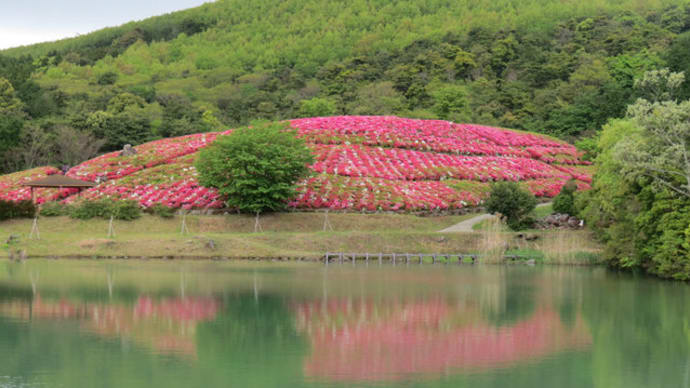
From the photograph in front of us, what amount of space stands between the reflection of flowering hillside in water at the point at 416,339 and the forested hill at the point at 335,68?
172ft

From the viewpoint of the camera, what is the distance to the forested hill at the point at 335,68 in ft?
258

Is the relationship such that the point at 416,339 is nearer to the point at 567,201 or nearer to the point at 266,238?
the point at 266,238

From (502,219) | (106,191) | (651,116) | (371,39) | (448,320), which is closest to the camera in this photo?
(448,320)

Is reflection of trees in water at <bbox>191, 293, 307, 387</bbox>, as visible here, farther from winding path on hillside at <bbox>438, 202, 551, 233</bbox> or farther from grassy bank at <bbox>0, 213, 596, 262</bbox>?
winding path on hillside at <bbox>438, 202, 551, 233</bbox>

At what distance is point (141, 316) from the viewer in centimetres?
2289

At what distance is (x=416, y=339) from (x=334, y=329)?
2.53 meters

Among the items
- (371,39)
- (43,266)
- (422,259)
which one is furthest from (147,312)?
(371,39)

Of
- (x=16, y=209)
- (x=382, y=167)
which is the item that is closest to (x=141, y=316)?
(x=16, y=209)

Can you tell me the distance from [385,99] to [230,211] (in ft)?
161

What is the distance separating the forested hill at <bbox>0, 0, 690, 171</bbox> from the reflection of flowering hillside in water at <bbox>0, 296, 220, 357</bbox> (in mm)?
48452

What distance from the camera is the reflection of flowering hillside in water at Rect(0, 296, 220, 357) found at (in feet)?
64.3

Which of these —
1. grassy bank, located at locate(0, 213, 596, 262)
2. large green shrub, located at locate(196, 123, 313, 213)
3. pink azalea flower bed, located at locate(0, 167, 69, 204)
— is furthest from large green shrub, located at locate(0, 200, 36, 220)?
large green shrub, located at locate(196, 123, 313, 213)

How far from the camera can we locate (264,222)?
48.8 meters

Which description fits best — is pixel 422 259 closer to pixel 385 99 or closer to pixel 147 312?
pixel 147 312
